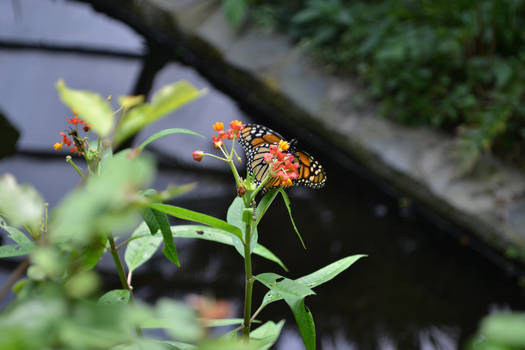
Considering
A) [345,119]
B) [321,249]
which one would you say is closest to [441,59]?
[345,119]

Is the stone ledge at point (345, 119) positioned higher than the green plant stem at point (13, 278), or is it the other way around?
the green plant stem at point (13, 278)

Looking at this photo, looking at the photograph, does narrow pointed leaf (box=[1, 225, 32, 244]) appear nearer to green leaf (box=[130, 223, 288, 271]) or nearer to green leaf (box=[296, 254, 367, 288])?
green leaf (box=[130, 223, 288, 271])

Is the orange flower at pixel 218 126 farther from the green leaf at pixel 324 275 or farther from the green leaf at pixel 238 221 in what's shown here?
the green leaf at pixel 324 275

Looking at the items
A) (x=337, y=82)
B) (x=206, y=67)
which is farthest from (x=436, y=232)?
(x=206, y=67)

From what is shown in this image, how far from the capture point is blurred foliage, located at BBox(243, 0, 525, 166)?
9.93ft

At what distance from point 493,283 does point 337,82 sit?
1.77m

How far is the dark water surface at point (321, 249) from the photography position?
100 inches

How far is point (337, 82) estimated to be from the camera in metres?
3.63

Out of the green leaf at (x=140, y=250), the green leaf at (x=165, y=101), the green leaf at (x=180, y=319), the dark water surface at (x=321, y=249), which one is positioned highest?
the green leaf at (x=165, y=101)

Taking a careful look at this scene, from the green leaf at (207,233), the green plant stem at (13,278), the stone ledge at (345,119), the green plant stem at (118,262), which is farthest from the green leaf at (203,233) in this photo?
the stone ledge at (345,119)

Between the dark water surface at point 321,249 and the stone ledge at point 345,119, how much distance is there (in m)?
0.20

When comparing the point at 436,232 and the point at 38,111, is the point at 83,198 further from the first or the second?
the point at 38,111

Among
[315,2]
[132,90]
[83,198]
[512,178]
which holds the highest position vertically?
[83,198]

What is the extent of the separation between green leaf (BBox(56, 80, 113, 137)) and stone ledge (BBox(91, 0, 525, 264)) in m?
2.88
